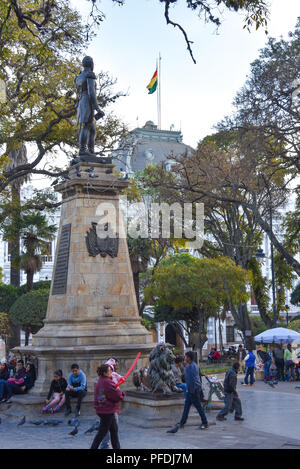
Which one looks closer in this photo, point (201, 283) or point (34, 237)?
point (34, 237)

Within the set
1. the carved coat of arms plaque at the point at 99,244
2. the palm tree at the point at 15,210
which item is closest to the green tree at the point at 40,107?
the palm tree at the point at 15,210

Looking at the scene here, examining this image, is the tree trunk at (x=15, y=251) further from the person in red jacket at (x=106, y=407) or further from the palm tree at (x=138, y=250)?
the person in red jacket at (x=106, y=407)

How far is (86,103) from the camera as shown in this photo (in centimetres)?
1575

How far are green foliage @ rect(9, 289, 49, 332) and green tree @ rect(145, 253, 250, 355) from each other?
18.6 feet

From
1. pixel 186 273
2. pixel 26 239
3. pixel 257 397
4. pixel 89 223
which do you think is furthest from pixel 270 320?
pixel 89 223

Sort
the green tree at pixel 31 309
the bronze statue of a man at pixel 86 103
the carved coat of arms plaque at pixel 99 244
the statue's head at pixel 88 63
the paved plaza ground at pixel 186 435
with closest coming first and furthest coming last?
the paved plaza ground at pixel 186 435, the carved coat of arms plaque at pixel 99 244, the bronze statue of a man at pixel 86 103, the statue's head at pixel 88 63, the green tree at pixel 31 309

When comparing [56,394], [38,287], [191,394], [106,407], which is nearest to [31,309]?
[38,287]

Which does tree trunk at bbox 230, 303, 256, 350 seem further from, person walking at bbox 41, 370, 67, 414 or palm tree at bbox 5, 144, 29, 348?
person walking at bbox 41, 370, 67, 414

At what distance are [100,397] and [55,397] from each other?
16.0 ft

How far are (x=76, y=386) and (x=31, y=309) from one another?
2169 centimetres

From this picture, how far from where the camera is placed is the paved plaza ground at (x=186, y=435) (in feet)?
32.0

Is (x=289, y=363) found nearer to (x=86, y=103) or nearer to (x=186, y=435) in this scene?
(x=86, y=103)

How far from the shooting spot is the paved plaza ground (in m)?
9.76

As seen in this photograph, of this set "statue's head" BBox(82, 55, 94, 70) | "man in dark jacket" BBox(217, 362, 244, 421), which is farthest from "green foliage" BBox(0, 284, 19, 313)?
"man in dark jacket" BBox(217, 362, 244, 421)
